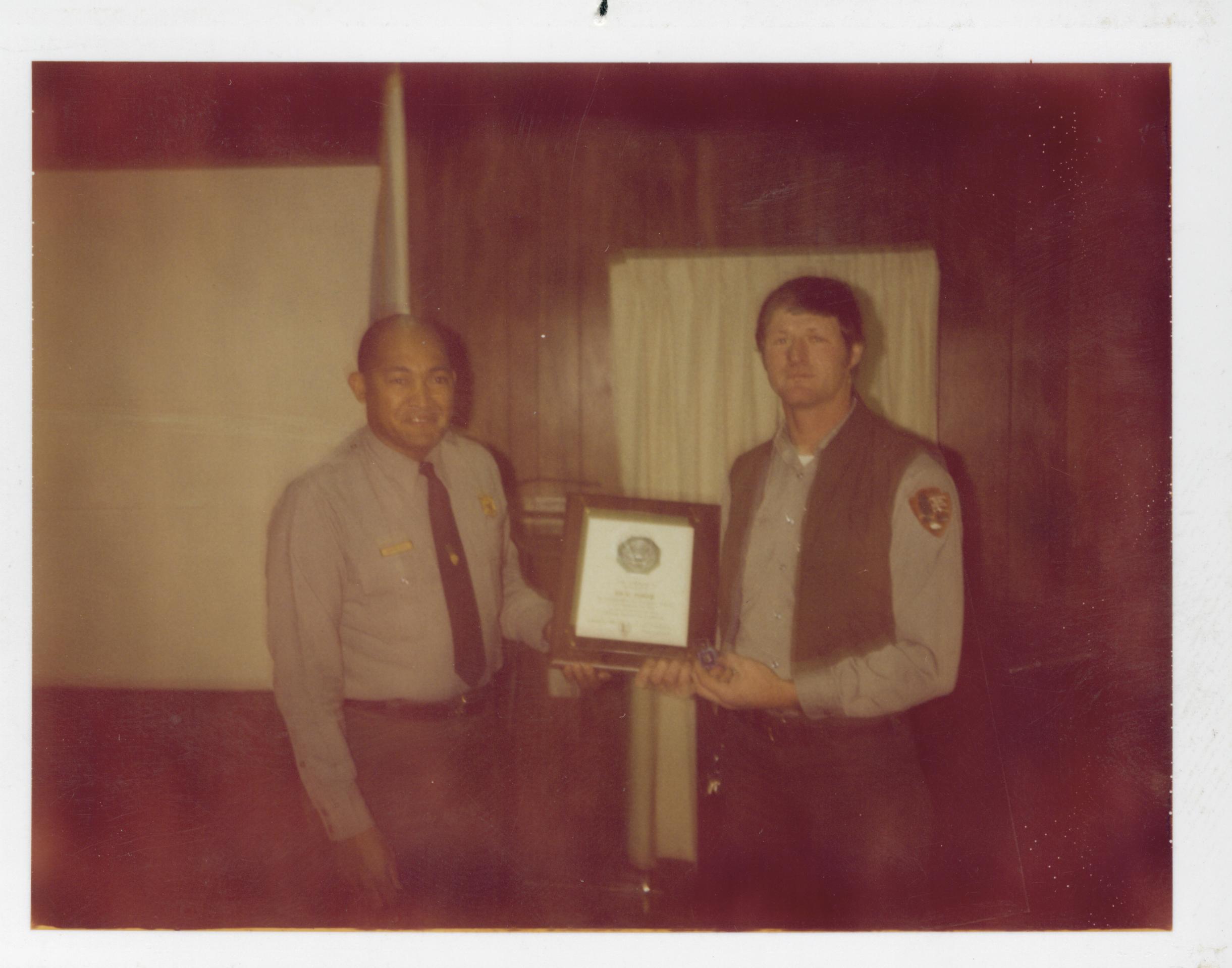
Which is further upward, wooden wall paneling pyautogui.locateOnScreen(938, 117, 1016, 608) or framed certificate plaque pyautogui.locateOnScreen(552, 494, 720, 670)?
wooden wall paneling pyautogui.locateOnScreen(938, 117, 1016, 608)

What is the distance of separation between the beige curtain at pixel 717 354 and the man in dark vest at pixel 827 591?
0.03m

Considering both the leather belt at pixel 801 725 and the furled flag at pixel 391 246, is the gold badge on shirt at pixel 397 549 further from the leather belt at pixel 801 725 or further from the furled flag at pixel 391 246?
the leather belt at pixel 801 725

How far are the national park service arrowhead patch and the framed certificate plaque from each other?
34 cm

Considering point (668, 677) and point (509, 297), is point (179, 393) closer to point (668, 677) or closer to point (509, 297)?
point (509, 297)

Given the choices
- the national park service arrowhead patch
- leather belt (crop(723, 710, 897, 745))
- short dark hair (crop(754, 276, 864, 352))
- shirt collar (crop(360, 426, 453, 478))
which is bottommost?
leather belt (crop(723, 710, 897, 745))

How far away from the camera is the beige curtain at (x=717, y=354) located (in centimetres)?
177

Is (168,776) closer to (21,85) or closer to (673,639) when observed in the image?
(673,639)

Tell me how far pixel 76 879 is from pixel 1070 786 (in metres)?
1.75

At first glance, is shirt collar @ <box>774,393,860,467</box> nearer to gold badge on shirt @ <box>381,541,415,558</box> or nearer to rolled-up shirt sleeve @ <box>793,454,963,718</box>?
rolled-up shirt sleeve @ <box>793,454,963,718</box>

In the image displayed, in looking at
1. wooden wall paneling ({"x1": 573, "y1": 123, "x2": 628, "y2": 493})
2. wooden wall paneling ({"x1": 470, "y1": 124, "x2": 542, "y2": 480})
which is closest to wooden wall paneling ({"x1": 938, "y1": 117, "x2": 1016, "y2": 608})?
wooden wall paneling ({"x1": 573, "y1": 123, "x2": 628, "y2": 493})

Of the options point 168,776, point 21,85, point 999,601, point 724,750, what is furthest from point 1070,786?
point 21,85

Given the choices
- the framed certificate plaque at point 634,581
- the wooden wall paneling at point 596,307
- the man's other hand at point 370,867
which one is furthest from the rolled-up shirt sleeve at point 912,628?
the man's other hand at point 370,867

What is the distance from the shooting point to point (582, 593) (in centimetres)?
177

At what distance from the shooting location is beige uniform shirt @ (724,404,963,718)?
Answer: 177 cm
